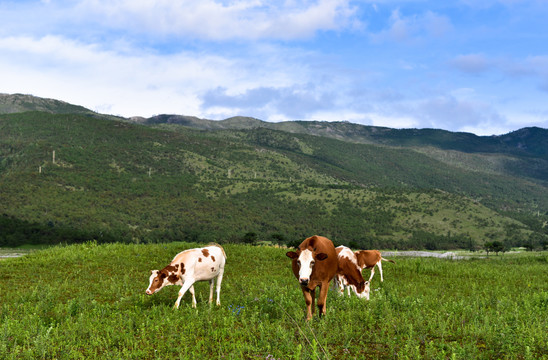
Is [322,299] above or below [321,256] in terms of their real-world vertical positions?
below

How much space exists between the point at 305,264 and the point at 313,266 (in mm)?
578

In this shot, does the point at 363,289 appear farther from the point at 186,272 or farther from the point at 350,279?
the point at 186,272

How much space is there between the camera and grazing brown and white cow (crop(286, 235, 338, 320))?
390 inches

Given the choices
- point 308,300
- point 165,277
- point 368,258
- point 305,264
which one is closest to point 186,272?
point 165,277

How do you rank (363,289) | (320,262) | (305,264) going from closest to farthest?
(305,264)
(320,262)
(363,289)

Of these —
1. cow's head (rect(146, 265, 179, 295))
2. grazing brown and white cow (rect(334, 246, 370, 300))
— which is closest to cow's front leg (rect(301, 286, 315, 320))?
grazing brown and white cow (rect(334, 246, 370, 300))

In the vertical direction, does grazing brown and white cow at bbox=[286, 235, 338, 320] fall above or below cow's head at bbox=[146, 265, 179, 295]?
above

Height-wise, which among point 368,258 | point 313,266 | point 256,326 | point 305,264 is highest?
point 305,264

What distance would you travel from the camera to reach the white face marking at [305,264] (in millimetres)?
9609

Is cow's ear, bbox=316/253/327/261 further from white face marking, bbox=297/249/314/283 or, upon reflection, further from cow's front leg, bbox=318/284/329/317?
cow's front leg, bbox=318/284/329/317

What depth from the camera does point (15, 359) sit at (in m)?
8.61

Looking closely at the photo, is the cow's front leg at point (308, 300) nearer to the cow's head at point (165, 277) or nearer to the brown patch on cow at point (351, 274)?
the brown patch on cow at point (351, 274)

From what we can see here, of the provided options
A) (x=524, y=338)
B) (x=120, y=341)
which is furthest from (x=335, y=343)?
(x=120, y=341)

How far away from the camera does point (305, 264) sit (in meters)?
9.82
